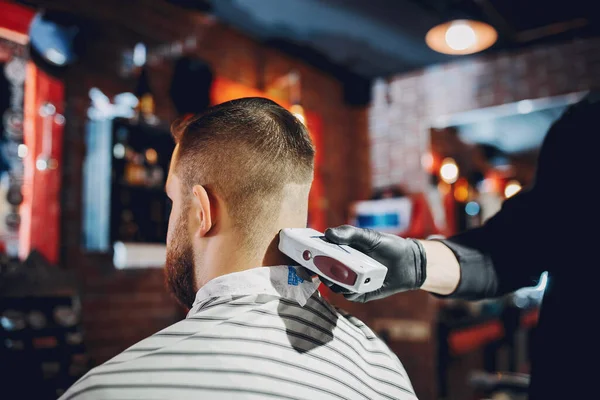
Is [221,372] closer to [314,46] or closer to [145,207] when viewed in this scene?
[145,207]

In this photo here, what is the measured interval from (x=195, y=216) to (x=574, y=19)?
13.4 ft

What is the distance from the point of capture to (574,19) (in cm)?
402

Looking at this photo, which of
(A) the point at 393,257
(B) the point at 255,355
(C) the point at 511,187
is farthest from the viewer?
(C) the point at 511,187

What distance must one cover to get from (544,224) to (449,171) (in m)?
3.83

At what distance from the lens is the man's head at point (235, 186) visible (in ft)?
3.68

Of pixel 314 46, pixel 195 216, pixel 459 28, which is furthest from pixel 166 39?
pixel 195 216

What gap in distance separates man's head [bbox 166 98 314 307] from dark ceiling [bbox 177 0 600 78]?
288cm

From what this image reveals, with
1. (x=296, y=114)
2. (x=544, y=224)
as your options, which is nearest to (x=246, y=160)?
(x=544, y=224)

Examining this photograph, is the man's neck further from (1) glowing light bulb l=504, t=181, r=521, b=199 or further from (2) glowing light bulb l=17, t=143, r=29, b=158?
(1) glowing light bulb l=504, t=181, r=521, b=199

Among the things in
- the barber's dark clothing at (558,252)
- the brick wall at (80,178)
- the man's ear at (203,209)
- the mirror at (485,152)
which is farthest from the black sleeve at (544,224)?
the mirror at (485,152)

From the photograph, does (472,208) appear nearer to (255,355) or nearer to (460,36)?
(460,36)

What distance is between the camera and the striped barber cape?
35.0 inches

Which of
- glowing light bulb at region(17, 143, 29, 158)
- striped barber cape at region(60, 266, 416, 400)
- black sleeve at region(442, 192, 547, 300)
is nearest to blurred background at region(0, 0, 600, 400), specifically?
glowing light bulb at region(17, 143, 29, 158)

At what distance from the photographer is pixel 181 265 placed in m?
1.19
